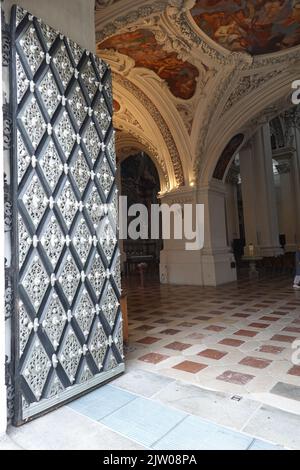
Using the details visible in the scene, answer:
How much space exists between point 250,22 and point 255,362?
6.58 meters

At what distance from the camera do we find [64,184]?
2.48m

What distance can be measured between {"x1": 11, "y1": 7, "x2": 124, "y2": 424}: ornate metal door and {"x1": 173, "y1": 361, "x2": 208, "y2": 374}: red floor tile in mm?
581

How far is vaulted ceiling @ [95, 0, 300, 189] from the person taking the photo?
594 centimetres

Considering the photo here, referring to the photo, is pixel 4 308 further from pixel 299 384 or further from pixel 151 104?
pixel 151 104

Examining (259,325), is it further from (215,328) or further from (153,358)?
(153,358)

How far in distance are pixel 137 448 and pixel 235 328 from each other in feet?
9.43

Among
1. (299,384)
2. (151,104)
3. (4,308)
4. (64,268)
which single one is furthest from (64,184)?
(151,104)

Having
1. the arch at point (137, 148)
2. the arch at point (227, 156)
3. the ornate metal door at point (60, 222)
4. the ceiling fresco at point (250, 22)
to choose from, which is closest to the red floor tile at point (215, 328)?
the ornate metal door at point (60, 222)

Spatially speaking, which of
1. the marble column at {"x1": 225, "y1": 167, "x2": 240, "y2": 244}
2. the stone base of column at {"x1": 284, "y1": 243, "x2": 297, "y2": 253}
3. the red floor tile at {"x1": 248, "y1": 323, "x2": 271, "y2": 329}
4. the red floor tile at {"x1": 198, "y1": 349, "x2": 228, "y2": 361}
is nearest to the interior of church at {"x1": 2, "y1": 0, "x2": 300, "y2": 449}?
the red floor tile at {"x1": 198, "y1": 349, "x2": 228, "y2": 361}

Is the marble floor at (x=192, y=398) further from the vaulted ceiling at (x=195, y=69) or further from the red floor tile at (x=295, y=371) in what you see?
the vaulted ceiling at (x=195, y=69)

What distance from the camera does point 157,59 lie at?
7367 millimetres

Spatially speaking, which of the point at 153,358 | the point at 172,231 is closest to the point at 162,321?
the point at 153,358

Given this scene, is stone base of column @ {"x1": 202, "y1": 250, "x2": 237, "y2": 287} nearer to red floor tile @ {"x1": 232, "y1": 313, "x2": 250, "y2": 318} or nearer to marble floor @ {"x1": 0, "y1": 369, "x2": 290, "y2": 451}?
red floor tile @ {"x1": 232, "y1": 313, "x2": 250, "y2": 318}

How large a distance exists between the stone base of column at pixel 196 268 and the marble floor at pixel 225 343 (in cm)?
241
